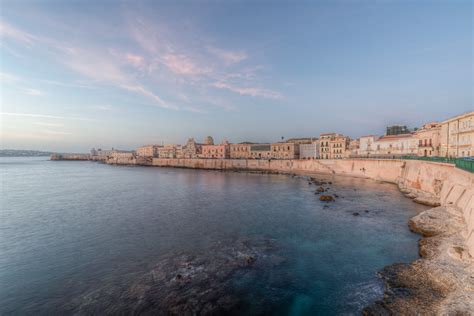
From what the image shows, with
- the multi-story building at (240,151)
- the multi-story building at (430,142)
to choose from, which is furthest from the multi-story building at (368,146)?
the multi-story building at (240,151)

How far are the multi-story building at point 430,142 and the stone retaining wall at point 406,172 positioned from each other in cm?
826

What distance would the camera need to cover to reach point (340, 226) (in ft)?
68.2

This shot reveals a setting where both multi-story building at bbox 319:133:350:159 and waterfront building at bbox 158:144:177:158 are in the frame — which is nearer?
multi-story building at bbox 319:133:350:159

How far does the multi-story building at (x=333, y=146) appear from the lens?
7772 centimetres

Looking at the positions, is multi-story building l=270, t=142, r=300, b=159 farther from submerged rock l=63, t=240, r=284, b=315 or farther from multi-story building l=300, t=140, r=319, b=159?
submerged rock l=63, t=240, r=284, b=315

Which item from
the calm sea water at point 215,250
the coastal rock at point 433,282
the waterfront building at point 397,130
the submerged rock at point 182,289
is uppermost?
the waterfront building at point 397,130

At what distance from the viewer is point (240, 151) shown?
10750 centimetres

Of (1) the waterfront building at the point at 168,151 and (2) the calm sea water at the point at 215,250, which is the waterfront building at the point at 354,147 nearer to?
(2) the calm sea water at the point at 215,250

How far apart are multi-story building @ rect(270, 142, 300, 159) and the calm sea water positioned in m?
62.4

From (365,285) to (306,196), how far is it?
960 inches

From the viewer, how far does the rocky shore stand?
30.4 feet

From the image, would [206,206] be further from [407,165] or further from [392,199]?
[407,165]

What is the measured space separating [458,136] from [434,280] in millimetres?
38582

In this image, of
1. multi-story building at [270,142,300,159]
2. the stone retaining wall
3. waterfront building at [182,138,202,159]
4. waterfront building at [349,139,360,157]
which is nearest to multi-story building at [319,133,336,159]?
waterfront building at [349,139,360,157]
